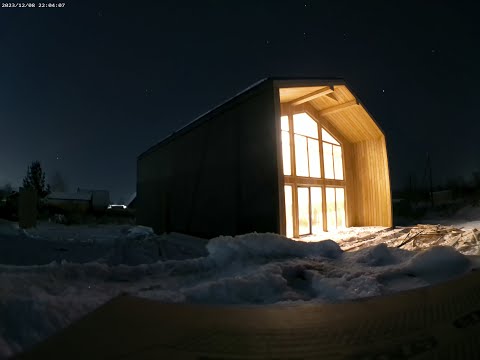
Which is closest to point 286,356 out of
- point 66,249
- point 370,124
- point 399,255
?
point 399,255

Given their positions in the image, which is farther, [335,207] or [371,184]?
[371,184]

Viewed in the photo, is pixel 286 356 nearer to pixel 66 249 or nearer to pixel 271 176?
pixel 271 176

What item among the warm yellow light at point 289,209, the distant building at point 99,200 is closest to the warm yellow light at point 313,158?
the warm yellow light at point 289,209

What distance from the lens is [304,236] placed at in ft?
33.3

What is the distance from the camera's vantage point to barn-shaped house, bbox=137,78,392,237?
827cm

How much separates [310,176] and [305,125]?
212 centimetres

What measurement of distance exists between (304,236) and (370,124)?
6.04 metres

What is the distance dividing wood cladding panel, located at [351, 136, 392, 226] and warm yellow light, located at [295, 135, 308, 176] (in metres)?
3.75

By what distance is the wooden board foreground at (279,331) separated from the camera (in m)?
1.61

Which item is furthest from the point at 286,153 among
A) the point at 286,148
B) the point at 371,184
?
the point at 371,184

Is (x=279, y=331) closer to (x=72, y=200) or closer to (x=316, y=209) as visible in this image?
(x=316, y=209)

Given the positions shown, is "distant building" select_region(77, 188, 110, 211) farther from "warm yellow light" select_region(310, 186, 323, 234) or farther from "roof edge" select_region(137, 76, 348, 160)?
"warm yellow light" select_region(310, 186, 323, 234)

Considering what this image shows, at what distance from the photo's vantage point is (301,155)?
1095 cm

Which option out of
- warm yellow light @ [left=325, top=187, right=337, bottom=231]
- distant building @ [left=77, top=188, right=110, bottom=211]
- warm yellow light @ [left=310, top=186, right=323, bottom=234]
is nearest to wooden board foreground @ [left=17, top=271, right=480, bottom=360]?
warm yellow light @ [left=310, top=186, right=323, bottom=234]
